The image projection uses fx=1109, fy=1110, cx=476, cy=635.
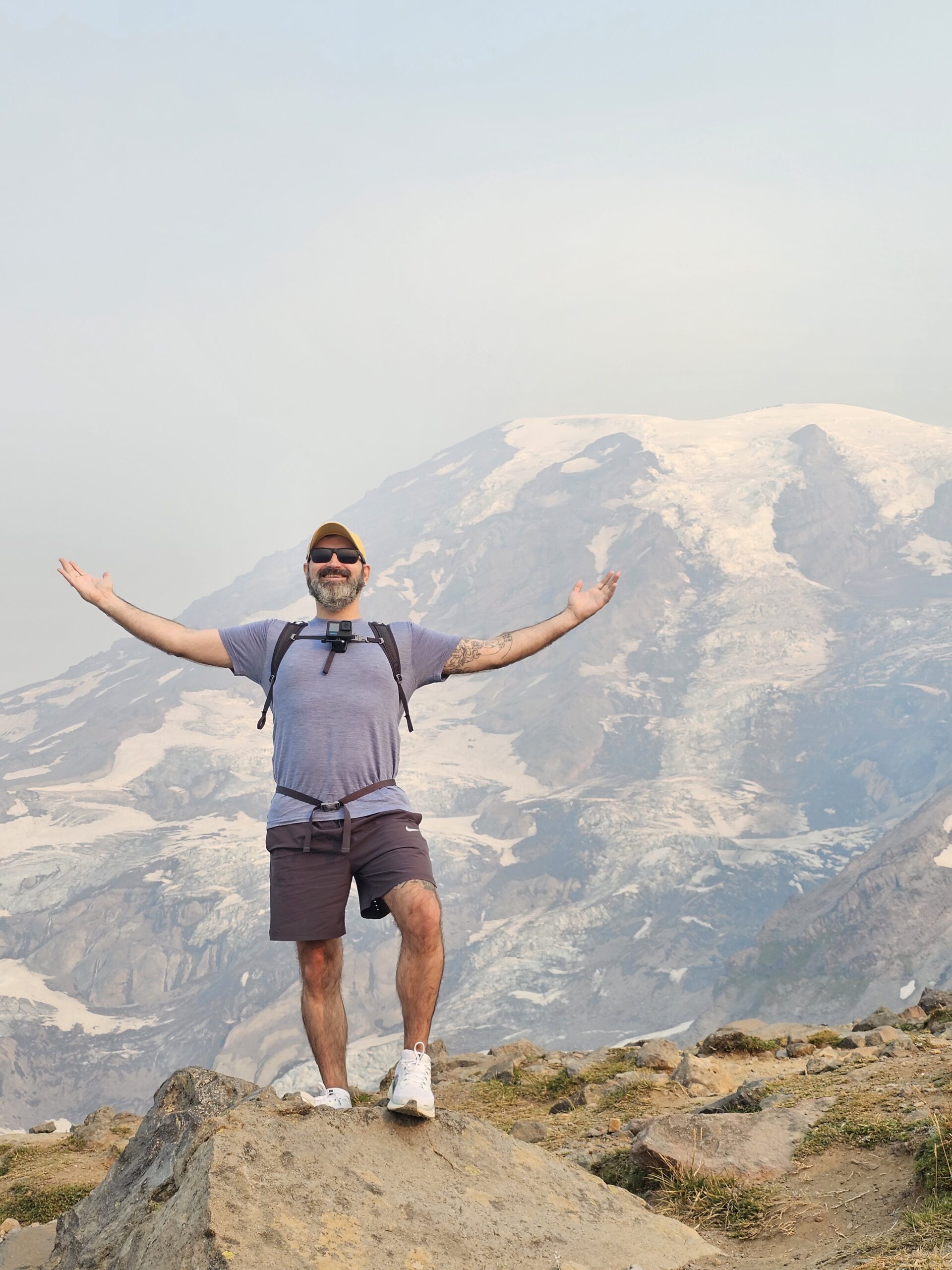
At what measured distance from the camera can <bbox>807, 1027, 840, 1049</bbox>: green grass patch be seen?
1645 centimetres

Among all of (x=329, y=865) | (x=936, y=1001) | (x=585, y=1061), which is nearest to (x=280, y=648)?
(x=329, y=865)

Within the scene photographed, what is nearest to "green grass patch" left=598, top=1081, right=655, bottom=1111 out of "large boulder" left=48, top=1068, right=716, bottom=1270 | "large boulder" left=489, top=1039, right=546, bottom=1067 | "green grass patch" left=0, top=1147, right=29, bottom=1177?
"large boulder" left=489, top=1039, right=546, bottom=1067

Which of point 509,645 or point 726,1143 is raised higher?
point 509,645

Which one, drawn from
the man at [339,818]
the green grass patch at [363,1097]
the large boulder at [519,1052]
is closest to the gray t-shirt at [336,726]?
the man at [339,818]

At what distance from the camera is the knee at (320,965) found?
7.35 m

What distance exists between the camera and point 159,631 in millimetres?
8125

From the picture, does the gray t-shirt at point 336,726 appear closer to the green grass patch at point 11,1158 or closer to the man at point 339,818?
the man at point 339,818

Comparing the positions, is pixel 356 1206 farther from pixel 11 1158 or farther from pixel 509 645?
pixel 11 1158

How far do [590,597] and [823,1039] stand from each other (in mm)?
11123

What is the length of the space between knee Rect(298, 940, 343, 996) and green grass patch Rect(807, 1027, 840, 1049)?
1090 cm

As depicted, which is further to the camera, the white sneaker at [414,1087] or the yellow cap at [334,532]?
the yellow cap at [334,532]

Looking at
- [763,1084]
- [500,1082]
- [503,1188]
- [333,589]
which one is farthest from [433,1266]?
[500,1082]

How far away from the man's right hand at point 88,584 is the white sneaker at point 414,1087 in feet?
13.3

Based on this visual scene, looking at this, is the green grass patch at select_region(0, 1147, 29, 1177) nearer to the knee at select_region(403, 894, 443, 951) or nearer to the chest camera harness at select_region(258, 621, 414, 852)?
the chest camera harness at select_region(258, 621, 414, 852)
